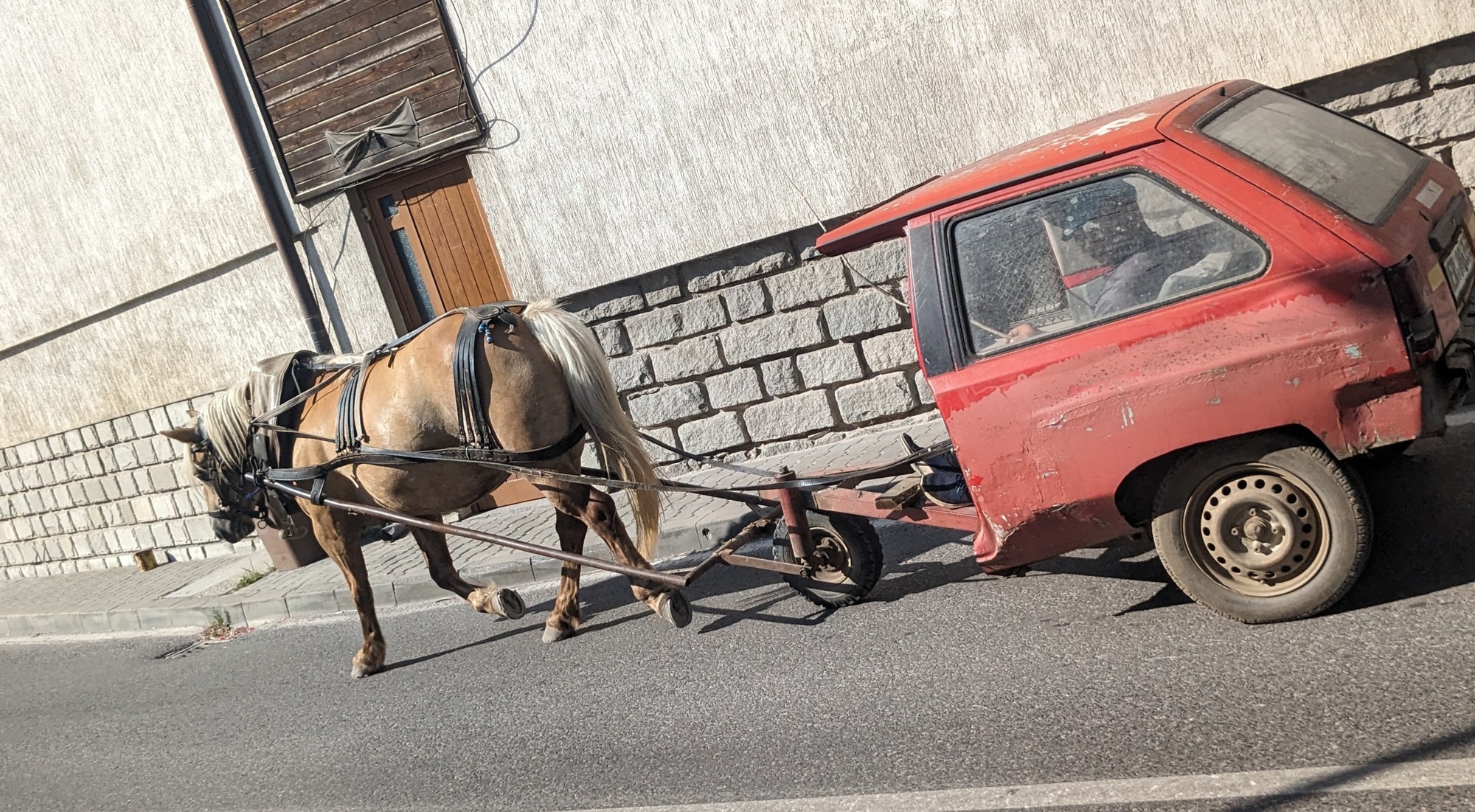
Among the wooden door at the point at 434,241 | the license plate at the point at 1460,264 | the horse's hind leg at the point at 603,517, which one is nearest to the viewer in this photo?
the license plate at the point at 1460,264

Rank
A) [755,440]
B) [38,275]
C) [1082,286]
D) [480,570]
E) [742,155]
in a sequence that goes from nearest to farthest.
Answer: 1. [1082,286]
2. [480,570]
3. [742,155]
4. [755,440]
5. [38,275]

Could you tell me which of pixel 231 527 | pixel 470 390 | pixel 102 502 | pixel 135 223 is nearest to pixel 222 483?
pixel 231 527

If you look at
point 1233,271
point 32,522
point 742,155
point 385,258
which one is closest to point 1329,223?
point 1233,271

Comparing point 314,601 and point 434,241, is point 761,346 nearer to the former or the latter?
point 434,241

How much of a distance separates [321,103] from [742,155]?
153 inches

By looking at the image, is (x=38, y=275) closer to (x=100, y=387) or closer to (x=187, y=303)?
(x=100, y=387)

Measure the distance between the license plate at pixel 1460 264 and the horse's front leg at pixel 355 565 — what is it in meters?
5.34

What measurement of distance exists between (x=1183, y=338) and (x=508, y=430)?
325 centimetres

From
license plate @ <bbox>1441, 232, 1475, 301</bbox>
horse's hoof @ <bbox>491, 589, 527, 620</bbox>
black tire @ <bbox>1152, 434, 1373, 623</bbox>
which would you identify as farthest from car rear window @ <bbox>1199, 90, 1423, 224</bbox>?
horse's hoof @ <bbox>491, 589, 527, 620</bbox>

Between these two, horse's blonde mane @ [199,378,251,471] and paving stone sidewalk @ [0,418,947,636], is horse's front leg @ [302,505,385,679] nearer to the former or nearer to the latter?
horse's blonde mane @ [199,378,251,471]

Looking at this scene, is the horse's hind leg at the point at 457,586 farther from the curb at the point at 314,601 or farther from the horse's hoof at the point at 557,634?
the curb at the point at 314,601

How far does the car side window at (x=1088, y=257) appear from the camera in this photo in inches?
149

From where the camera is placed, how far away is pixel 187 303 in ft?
37.0

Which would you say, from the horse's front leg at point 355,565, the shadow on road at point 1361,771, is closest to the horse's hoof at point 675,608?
the horse's front leg at point 355,565
